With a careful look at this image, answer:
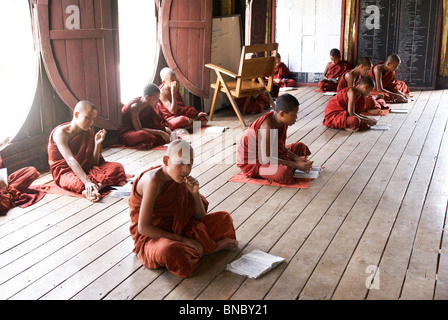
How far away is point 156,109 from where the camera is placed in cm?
704

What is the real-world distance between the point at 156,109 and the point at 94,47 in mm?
1757

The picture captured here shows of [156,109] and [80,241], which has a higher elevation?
[156,109]

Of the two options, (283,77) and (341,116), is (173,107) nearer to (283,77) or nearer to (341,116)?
(341,116)

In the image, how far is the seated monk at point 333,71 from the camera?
10.5 meters

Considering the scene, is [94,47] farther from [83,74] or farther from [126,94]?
[126,94]

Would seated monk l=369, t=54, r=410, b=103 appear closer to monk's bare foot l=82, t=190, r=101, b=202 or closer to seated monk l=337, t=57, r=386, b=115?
seated monk l=337, t=57, r=386, b=115

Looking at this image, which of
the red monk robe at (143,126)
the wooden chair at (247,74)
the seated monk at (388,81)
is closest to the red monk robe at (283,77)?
the seated monk at (388,81)

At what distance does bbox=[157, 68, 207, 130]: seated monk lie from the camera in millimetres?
7281

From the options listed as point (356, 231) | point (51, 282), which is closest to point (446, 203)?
point (356, 231)

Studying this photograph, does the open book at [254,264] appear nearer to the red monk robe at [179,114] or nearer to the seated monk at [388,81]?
the red monk robe at [179,114]

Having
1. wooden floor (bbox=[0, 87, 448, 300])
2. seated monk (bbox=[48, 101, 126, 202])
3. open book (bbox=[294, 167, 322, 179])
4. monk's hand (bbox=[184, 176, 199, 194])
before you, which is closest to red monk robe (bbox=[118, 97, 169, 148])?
wooden floor (bbox=[0, 87, 448, 300])

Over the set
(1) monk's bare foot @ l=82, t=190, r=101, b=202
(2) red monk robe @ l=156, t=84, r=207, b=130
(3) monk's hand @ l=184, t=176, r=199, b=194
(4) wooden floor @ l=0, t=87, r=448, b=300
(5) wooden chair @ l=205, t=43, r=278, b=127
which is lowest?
(4) wooden floor @ l=0, t=87, r=448, b=300

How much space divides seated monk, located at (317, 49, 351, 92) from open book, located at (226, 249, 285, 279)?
746cm

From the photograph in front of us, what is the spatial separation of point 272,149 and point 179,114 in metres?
2.76
